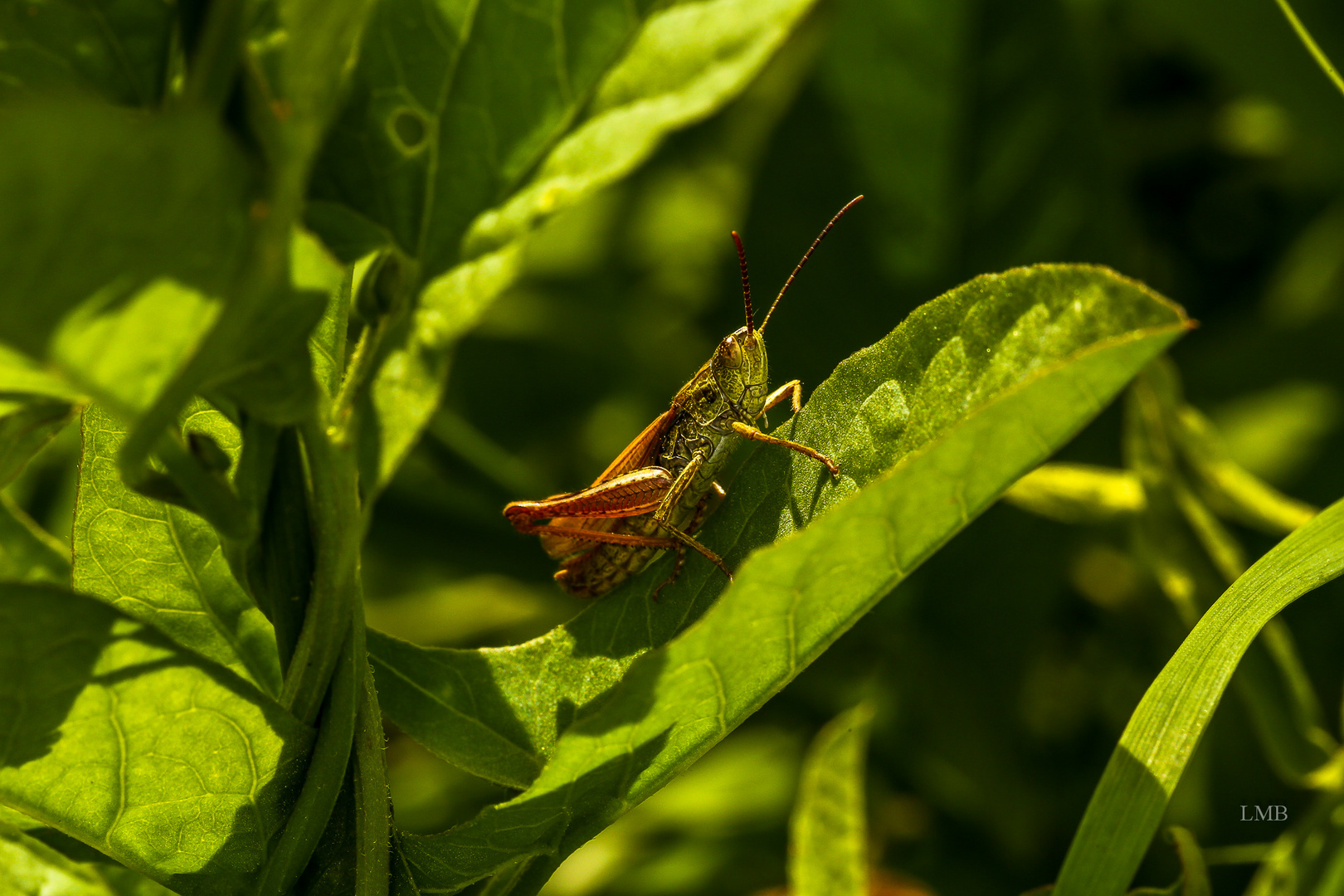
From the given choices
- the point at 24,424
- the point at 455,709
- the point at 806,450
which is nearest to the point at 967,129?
the point at 806,450

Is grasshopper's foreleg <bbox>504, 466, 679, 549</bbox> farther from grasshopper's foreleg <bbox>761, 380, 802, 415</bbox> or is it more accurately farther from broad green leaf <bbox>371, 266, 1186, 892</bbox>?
broad green leaf <bbox>371, 266, 1186, 892</bbox>

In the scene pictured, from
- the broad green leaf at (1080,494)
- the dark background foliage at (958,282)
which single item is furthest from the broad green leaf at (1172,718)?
the dark background foliage at (958,282)

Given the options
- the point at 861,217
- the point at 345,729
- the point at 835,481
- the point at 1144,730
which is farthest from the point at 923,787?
the point at 345,729

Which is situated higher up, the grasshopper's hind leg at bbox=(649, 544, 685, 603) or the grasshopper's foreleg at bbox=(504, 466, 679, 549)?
the grasshopper's hind leg at bbox=(649, 544, 685, 603)

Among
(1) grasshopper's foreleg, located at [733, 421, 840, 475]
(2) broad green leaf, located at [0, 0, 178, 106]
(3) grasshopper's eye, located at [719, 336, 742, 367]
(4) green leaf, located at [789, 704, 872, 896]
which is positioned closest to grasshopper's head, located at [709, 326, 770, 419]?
(3) grasshopper's eye, located at [719, 336, 742, 367]

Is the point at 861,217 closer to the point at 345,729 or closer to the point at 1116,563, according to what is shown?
the point at 1116,563

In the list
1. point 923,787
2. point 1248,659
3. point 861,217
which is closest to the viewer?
point 1248,659
